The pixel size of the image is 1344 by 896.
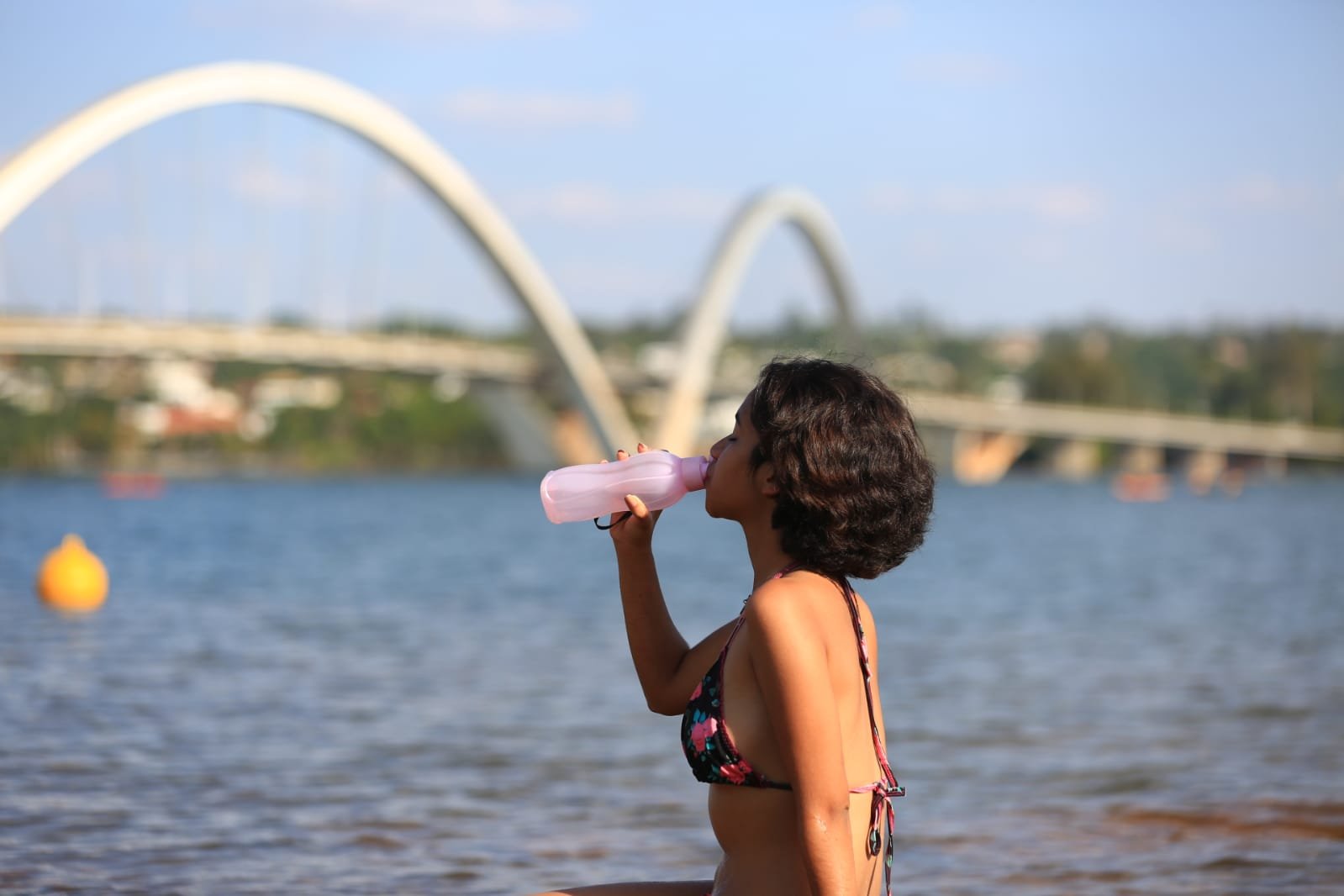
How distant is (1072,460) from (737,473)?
88.5m

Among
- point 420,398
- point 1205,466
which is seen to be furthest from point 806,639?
point 420,398

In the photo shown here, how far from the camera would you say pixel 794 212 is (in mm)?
61594

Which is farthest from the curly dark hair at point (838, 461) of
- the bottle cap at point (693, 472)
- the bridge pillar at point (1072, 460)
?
the bridge pillar at point (1072, 460)

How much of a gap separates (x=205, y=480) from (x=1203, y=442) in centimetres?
5010

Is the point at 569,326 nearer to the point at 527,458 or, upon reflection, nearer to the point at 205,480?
the point at 527,458

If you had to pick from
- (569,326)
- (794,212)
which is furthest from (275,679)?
(794,212)

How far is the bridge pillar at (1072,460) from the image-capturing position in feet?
287

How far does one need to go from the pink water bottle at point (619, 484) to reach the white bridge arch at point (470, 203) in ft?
89.1

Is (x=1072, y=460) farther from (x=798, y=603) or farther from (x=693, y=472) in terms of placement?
(x=798, y=603)

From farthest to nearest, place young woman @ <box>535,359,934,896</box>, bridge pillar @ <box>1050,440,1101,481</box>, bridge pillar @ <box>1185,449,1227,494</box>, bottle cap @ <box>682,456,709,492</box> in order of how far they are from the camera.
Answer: bridge pillar @ <box>1185,449,1227,494</box> → bridge pillar @ <box>1050,440,1101,481</box> → bottle cap @ <box>682,456,709,492</box> → young woman @ <box>535,359,934,896</box>

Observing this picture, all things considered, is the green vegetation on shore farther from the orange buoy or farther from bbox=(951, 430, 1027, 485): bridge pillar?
the orange buoy

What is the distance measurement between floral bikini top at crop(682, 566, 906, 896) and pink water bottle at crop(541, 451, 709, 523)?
0.80 ft

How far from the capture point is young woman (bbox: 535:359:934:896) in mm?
2104

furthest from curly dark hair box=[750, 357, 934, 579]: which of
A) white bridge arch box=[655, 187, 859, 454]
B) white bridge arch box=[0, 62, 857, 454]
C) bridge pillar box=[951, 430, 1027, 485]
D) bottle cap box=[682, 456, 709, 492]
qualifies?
bridge pillar box=[951, 430, 1027, 485]
